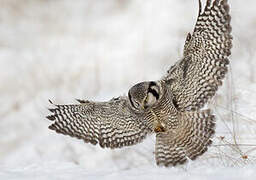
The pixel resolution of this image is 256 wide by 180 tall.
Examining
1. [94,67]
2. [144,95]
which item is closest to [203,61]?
[144,95]

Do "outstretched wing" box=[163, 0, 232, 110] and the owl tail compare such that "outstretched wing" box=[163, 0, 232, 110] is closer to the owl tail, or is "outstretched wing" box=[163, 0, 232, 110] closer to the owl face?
the owl tail

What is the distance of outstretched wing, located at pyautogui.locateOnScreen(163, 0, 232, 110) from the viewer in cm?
304

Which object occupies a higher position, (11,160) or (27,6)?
(27,6)

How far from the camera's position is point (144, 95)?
2.90 metres

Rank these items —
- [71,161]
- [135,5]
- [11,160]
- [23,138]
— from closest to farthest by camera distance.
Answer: [71,161] → [11,160] → [23,138] → [135,5]

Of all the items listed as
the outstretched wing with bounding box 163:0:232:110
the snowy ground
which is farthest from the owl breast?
the snowy ground

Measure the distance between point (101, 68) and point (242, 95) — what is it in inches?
66.9

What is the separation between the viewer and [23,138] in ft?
16.5

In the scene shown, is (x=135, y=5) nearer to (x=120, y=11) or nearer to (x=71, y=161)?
(x=120, y=11)

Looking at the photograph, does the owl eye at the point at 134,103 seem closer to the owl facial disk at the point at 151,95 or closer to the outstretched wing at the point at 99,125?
the owl facial disk at the point at 151,95

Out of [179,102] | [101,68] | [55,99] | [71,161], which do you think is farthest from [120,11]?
[179,102]

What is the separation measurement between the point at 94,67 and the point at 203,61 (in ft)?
8.34

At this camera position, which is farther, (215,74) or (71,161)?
(71,161)

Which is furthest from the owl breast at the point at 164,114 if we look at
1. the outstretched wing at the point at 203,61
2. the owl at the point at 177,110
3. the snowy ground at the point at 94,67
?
the snowy ground at the point at 94,67
